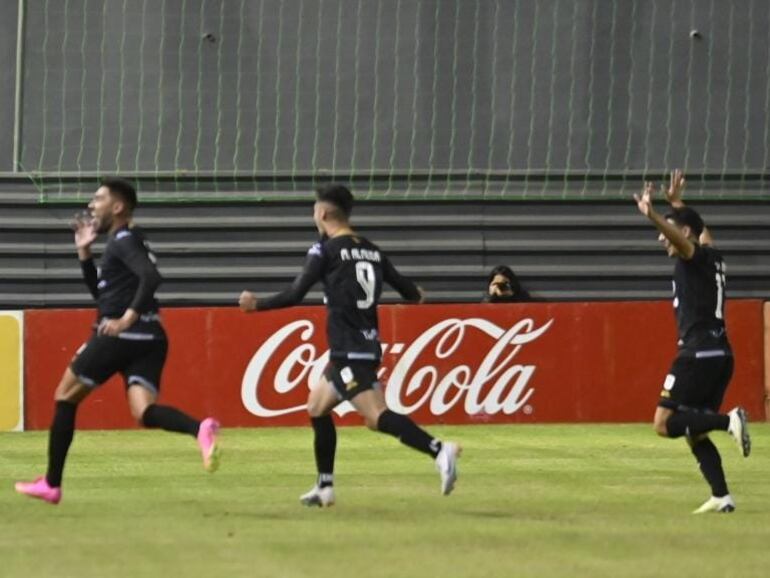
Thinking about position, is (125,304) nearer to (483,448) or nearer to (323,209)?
(323,209)

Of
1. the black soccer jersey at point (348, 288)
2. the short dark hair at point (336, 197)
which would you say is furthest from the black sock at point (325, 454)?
the short dark hair at point (336, 197)

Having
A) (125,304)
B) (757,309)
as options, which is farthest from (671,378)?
(757,309)

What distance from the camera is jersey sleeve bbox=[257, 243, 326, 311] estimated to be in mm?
10961

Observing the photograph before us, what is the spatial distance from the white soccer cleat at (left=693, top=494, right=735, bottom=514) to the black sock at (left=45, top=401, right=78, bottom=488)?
360 cm

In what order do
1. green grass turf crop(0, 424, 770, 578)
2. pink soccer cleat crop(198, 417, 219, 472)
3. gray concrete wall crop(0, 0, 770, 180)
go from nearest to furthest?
green grass turf crop(0, 424, 770, 578) → pink soccer cleat crop(198, 417, 219, 472) → gray concrete wall crop(0, 0, 770, 180)

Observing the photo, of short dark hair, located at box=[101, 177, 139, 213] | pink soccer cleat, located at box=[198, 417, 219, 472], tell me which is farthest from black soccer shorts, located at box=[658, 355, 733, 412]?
short dark hair, located at box=[101, 177, 139, 213]

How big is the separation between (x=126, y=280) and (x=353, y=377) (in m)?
1.42

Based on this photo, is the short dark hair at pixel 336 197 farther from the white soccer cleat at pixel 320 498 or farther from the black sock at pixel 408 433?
the white soccer cleat at pixel 320 498

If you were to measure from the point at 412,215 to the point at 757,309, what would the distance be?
14.6 feet

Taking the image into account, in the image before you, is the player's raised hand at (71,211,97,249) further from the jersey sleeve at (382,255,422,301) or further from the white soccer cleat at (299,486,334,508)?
the white soccer cleat at (299,486,334,508)

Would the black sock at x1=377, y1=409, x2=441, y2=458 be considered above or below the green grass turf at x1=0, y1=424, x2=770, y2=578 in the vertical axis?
above

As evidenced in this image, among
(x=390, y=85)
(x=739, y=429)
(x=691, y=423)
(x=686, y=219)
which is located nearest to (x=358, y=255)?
(x=686, y=219)

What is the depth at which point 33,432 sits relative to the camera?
18531 millimetres

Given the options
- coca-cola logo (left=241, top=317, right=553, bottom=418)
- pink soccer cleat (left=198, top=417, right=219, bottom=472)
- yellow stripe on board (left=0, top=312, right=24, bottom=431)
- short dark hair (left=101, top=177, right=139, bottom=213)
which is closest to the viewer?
pink soccer cleat (left=198, top=417, right=219, bottom=472)
